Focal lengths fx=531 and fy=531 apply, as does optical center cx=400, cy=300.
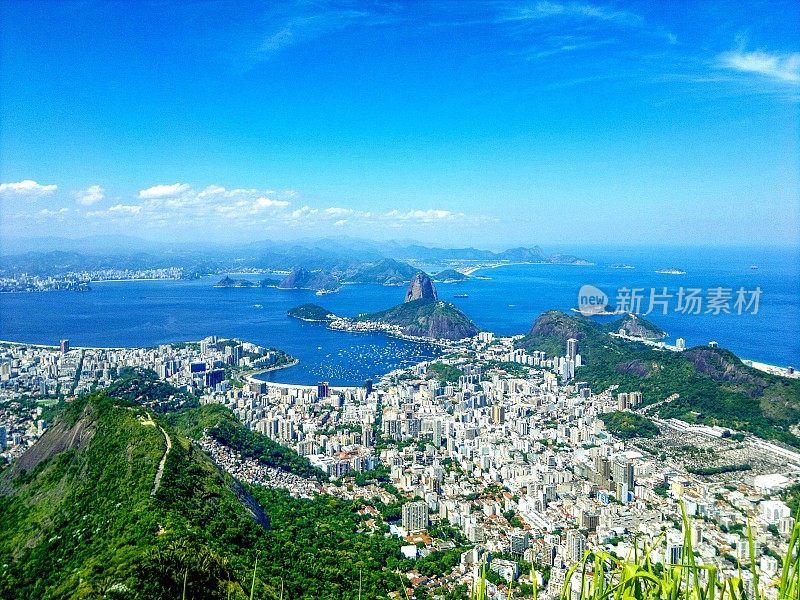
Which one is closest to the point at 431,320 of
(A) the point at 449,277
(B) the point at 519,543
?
(B) the point at 519,543

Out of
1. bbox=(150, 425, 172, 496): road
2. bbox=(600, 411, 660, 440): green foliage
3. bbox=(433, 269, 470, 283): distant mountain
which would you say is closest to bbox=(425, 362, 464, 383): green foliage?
bbox=(600, 411, 660, 440): green foliage

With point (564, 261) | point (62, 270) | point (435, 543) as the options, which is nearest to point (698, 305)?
point (435, 543)

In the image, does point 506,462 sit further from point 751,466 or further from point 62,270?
point 62,270

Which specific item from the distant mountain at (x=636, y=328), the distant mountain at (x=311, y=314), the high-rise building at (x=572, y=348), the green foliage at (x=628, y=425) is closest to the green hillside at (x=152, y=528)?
the green foliage at (x=628, y=425)

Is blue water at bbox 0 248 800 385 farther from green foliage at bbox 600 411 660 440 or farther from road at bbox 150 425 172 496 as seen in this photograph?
road at bbox 150 425 172 496

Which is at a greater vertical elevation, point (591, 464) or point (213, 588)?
point (213, 588)

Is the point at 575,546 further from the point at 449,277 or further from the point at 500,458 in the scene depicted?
the point at 449,277
